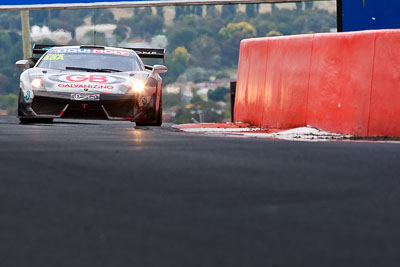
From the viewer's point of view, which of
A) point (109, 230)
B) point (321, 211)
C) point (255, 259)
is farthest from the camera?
point (321, 211)

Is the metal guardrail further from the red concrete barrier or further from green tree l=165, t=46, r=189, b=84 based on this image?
green tree l=165, t=46, r=189, b=84

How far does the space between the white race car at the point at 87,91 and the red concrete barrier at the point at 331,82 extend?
174cm

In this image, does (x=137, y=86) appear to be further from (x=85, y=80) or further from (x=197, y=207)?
(x=197, y=207)

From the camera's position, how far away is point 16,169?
678 cm

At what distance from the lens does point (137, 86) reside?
13250 mm

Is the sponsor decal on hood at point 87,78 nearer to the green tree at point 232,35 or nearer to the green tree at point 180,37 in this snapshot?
the green tree at point 232,35

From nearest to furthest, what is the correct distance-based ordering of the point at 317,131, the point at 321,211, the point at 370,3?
the point at 321,211 → the point at 317,131 → the point at 370,3

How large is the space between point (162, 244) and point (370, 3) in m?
13.5

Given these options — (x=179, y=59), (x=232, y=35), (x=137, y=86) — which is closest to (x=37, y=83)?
(x=137, y=86)

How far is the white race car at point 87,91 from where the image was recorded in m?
13.0

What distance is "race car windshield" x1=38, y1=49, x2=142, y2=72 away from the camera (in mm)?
13898

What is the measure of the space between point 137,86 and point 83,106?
84 centimetres

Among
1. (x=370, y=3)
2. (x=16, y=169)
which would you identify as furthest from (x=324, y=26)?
(x=16, y=169)

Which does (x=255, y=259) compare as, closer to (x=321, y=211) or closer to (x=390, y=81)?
(x=321, y=211)
